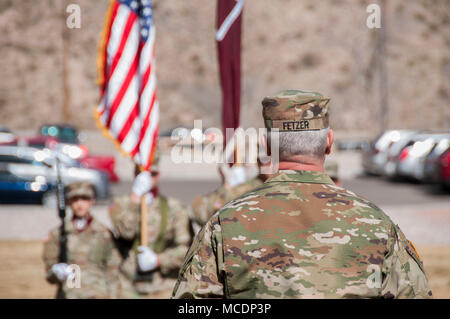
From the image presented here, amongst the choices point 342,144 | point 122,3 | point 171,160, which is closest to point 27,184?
point 122,3

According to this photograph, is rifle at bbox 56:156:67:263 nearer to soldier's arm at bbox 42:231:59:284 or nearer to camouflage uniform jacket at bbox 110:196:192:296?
soldier's arm at bbox 42:231:59:284

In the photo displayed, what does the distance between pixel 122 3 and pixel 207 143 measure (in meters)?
28.4

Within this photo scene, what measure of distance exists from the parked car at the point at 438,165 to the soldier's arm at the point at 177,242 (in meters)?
14.5

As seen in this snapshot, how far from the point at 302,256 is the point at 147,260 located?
10.7 feet

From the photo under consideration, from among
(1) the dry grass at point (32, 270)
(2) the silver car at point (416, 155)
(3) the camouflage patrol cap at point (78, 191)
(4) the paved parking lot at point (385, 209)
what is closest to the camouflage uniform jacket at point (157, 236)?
(3) the camouflage patrol cap at point (78, 191)

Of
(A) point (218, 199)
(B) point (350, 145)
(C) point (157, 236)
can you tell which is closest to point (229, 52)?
(A) point (218, 199)

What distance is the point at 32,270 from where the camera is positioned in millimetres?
10062

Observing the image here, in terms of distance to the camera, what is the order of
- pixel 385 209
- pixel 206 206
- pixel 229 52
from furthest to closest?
pixel 385 209
pixel 206 206
pixel 229 52

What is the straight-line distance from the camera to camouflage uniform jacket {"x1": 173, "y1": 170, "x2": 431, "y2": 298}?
2443 millimetres

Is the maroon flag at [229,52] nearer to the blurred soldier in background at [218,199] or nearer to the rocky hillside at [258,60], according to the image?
the blurred soldier in background at [218,199]

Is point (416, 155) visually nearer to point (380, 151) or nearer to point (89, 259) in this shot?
point (380, 151)

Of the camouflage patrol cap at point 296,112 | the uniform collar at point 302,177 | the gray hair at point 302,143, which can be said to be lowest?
the uniform collar at point 302,177

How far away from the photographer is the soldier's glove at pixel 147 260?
5520mm

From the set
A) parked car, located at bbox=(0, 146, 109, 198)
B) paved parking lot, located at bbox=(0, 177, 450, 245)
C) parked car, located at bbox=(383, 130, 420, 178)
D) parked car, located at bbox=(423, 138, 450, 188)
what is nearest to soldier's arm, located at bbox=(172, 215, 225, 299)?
paved parking lot, located at bbox=(0, 177, 450, 245)
